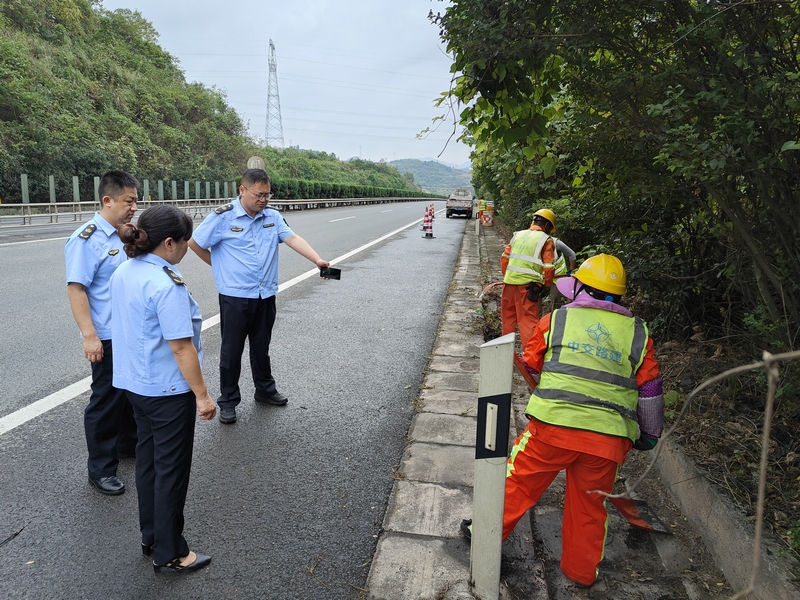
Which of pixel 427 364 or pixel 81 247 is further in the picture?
pixel 427 364

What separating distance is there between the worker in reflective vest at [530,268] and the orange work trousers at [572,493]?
8.81 feet

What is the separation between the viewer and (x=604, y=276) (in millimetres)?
2771

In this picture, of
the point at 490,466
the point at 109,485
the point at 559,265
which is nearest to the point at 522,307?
the point at 559,265

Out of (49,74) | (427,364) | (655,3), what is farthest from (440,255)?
(49,74)

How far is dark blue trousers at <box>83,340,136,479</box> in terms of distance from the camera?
11.1 ft

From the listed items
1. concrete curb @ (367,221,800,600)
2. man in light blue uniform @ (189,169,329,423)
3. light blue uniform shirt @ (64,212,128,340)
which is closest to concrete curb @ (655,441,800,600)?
concrete curb @ (367,221,800,600)

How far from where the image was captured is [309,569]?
2.73 meters

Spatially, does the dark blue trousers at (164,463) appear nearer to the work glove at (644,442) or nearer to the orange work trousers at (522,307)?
the work glove at (644,442)

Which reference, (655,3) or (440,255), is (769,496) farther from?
(440,255)

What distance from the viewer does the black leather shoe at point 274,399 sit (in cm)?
470

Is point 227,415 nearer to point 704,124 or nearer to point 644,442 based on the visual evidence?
point 644,442

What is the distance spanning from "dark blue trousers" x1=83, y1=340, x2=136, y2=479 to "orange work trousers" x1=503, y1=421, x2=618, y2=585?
2186mm

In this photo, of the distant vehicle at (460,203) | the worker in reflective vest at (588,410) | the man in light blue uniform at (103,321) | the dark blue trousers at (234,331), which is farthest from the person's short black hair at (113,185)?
the distant vehicle at (460,203)

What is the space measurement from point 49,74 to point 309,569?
120ft
